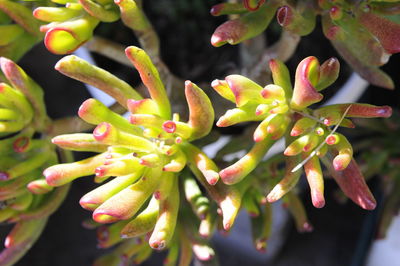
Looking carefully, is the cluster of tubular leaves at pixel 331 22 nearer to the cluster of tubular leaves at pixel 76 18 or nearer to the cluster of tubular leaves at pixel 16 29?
the cluster of tubular leaves at pixel 76 18

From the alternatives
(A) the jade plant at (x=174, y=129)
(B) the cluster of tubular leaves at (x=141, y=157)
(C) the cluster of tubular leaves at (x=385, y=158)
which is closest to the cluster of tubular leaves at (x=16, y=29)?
(A) the jade plant at (x=174, y=129)

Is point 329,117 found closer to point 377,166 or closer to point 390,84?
point 390,84


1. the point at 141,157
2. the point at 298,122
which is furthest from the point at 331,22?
the point at 141,157

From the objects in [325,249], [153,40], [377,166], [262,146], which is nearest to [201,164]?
[262,146]

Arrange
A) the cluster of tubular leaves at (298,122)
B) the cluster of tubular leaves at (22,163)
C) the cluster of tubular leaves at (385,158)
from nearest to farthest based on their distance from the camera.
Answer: the cluster of tubular leaves at (298,122)
the cluster of tubular leaves at (22,163)
the cluster of tubular leaves at (385,158)

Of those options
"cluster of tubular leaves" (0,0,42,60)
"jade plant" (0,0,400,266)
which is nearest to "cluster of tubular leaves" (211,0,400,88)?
"jade plant" (0,0,400,266)

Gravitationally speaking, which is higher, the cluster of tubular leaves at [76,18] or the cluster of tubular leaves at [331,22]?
the cluster of tubular leaves at [76,18]
